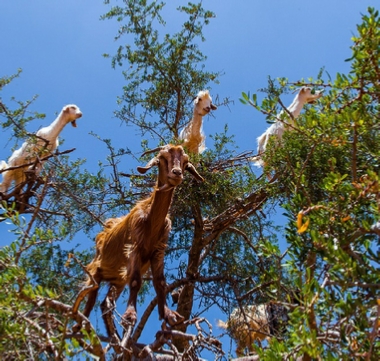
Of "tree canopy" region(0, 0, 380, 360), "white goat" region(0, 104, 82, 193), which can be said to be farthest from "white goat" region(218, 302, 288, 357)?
"white goat" region(0, 104, 82, 193)

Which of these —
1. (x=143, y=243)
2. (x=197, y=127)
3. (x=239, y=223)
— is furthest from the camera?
(x=197, y=127)

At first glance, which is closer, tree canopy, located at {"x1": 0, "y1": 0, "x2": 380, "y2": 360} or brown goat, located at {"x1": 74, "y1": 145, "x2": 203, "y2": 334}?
tree canopy, located at {"x1": 0, "y1": 0, "x2": 380, "y2": 360}

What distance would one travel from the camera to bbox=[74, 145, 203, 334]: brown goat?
196 inches

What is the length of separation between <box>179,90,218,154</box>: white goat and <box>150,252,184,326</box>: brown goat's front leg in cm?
415

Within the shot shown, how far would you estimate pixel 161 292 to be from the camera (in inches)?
195

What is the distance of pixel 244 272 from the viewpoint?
7484 millimetres

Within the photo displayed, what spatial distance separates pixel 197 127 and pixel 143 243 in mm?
4962

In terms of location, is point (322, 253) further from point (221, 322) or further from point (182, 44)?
point (221, 322)

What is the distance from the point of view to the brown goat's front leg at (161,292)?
180 inches

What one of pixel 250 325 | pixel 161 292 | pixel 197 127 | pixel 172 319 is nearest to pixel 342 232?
pixel 172 319

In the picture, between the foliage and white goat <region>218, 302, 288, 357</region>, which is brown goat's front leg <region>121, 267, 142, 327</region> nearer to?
white goat <region>218, 302, 288, 357</region>

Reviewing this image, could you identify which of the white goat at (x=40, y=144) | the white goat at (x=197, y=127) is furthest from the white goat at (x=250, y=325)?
the white goat at (x=40, y=144)

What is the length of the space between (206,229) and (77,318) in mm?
4202

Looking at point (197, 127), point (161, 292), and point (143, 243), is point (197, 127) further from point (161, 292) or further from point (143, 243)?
point (161, 292)
